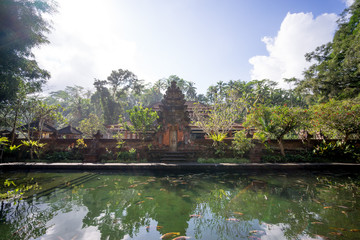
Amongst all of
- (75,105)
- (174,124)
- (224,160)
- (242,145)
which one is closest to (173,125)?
(174,124)

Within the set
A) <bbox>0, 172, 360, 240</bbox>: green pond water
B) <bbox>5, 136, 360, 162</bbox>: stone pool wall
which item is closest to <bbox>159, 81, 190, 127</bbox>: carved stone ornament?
<bbox>5, 136, 360, 162</bbox>: stone pool wall

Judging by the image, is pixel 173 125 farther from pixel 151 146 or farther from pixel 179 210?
pixel 179 210

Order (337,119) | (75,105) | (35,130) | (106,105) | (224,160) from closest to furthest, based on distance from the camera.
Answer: (337,119), (224,160), (35,130), (106,105), (75,105)

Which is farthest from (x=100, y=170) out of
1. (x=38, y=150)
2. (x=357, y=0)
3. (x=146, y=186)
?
(x=357, y=0)

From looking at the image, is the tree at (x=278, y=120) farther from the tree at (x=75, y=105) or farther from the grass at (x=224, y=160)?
the tree at (x=75, y=105)

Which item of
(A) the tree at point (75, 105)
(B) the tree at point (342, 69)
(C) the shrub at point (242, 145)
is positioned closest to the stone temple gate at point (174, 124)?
(C) the shrub at point (242, 145)

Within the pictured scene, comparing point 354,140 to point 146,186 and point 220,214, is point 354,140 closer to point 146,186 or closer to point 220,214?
point 220,214

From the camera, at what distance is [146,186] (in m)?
5.40

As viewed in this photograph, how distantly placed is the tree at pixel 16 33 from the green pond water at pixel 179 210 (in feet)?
17.1

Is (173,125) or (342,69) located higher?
(342,69)

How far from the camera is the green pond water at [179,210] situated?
8.89ft

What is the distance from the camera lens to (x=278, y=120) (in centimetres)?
972

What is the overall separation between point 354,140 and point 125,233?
1408 centimetres

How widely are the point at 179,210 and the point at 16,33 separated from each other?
10566mm
